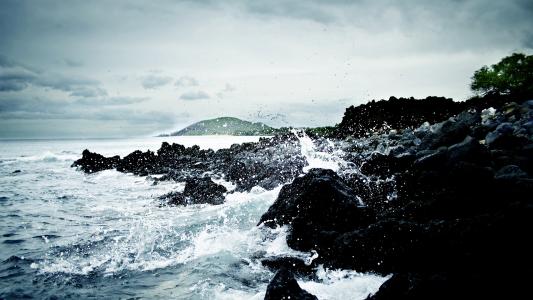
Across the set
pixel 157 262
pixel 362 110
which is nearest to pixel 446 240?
pixel 157 262

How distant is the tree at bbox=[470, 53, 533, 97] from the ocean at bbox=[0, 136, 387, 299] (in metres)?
41.9

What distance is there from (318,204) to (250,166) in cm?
1128

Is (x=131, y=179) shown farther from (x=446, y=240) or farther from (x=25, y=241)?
(x=446, y=240)

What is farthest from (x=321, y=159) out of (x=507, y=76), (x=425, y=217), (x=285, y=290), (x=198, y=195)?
(x=507, y=76)

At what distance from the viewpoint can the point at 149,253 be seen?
7.72 meters

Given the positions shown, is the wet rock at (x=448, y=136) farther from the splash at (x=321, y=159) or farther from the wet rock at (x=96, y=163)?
the wet rock at (x=96, y=163)

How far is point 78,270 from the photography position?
6.82 m

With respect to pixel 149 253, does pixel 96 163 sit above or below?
above

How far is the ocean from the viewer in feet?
18.6

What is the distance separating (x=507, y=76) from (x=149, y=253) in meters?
52.0

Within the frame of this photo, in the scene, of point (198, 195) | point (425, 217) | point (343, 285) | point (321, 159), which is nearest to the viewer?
point (343, 285)

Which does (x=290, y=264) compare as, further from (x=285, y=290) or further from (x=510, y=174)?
(x=510, y=174)

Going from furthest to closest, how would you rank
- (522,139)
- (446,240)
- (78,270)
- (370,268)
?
1. (522,139)
2. (78,270)
3. (370,268)
4. (446,240)

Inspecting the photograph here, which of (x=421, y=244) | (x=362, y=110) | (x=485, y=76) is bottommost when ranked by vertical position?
(x=421, y=244)
